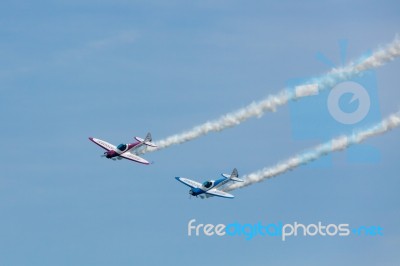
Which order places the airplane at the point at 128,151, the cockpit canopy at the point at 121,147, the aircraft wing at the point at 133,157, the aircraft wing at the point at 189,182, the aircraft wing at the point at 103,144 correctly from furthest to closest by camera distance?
the aircraft wing at the point at 103,144 < the cockpit canopy at the point at 121,147 < the airplane at the point at 128,151 < the aircraft wing at the point at 189,182 < the aircraft wing at the point at 133,157

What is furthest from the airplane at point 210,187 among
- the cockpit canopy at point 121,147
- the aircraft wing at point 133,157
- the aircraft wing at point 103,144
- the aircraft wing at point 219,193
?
the aircraft wing at point 103,144

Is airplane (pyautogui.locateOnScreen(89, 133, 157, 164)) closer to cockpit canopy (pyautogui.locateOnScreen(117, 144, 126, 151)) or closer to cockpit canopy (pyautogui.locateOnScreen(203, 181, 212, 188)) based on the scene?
cockpit canopy (pyautogui.locateOnScreen(117, 144, 126, 151))

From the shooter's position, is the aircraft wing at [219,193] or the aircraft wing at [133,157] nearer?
the aircraft wing at [219,193]

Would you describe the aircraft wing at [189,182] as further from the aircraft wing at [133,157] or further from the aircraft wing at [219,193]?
the aircraft wing at [133,157]

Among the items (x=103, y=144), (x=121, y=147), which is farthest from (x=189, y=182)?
(x=103, y=144)

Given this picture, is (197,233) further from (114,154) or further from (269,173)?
(114,154)

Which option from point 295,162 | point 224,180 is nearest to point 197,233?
point 295,162

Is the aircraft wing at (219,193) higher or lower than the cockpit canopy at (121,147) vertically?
lower

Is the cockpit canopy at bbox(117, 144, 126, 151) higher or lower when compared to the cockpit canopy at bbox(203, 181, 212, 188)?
higher

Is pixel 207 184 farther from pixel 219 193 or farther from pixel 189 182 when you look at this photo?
pixel 189 182

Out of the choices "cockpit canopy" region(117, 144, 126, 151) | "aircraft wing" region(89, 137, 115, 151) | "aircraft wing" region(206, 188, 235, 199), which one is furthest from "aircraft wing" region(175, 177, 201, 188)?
"aircraft wing" region(89, 137, 115, 151)

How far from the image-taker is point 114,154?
12531cm

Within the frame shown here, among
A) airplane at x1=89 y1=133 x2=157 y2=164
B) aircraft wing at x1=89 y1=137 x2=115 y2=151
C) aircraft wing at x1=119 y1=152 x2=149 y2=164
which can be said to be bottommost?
aircraft wing at x1=119 y1=152 x2=149 y2=164

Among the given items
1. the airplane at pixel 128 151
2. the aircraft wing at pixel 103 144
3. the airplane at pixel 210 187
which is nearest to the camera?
the airplane at pixel 210 187
